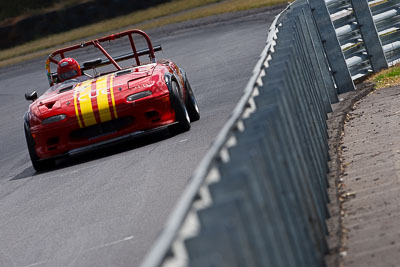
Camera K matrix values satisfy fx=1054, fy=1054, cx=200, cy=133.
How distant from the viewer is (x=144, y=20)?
163ft

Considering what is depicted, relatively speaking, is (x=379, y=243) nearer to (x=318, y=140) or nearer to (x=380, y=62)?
(x=318, y=140)

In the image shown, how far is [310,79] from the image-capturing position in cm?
877

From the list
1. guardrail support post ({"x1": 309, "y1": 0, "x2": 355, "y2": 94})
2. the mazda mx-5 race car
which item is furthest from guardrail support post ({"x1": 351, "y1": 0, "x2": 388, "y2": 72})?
the mazda mx-5 race car

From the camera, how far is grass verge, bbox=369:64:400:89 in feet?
41.7

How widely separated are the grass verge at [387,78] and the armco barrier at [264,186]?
13.0 feet

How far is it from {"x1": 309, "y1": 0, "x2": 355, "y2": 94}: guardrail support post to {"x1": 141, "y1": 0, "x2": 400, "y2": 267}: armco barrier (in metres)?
4.16

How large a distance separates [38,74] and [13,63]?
946 centimetres

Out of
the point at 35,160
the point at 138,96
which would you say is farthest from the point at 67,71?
the point at 138,96

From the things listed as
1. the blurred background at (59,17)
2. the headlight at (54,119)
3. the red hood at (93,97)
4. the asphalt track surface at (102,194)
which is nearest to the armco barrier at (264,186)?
the asphalt track surface at (102,194)

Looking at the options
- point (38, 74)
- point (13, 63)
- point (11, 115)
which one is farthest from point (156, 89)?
point (13, 63)

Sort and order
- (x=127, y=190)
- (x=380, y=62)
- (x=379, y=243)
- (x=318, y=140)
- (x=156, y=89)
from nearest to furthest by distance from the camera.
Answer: (x=379, y=243) < (x=318, y=140) < (x=127, y=190) < (x=156, y=89) < (x=380, y=62)

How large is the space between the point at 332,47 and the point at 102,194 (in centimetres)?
481

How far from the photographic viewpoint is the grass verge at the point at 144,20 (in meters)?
43.3

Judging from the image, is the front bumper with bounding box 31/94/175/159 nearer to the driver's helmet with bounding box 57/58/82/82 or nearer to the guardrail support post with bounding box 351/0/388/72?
the driver's helmet with bounding box 57/58/82/82
